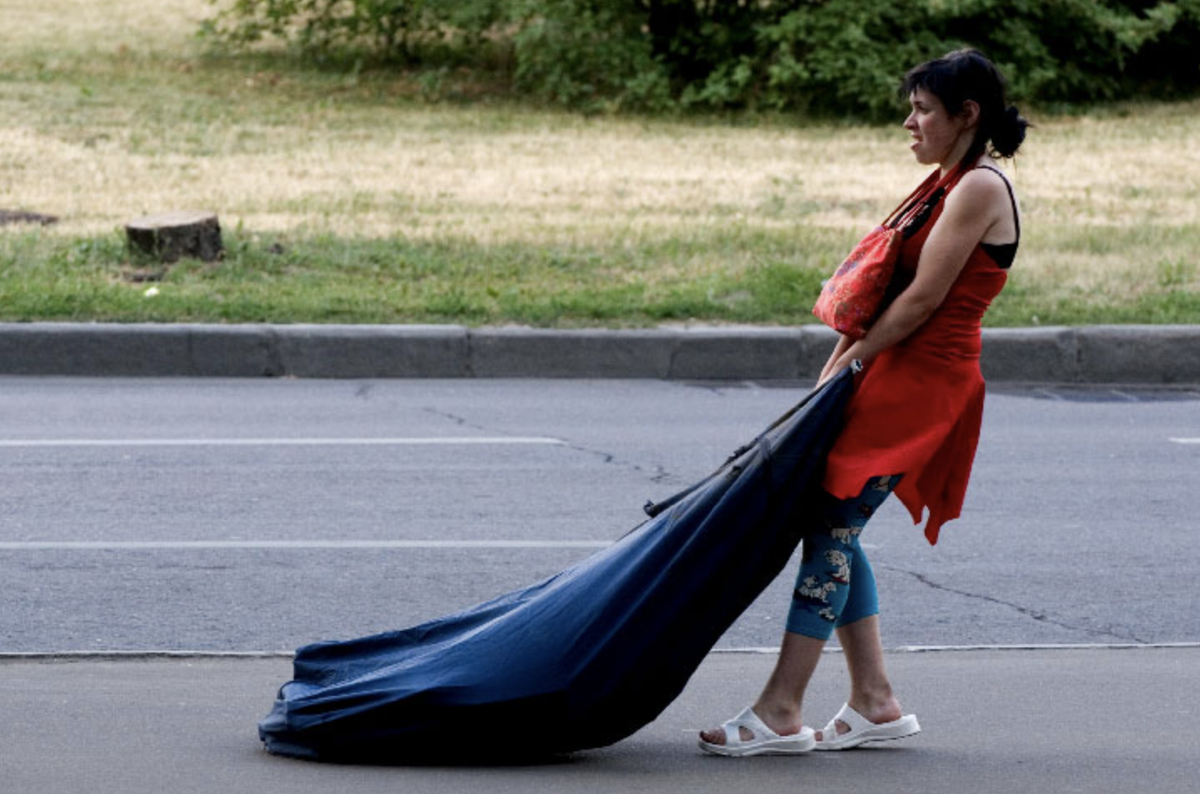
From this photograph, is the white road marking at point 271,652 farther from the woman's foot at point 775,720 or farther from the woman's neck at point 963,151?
the woman's neck at point 963,151

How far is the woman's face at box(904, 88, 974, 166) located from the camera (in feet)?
13.6

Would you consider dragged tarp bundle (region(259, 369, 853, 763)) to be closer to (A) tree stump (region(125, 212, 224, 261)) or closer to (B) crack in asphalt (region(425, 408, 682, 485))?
(B) crack in asphalt (region(425, 408, 682, 485))

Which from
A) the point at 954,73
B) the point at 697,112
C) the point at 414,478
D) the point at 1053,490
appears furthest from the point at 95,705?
the point at 697,112

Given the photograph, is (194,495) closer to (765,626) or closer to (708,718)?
(765,626)

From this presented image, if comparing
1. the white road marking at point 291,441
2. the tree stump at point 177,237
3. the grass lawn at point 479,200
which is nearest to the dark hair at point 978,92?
the white road marking at point 291,441

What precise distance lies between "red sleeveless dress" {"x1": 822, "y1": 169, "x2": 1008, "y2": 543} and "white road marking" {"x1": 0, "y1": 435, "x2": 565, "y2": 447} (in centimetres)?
477

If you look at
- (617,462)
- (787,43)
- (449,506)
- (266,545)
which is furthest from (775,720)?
(787,43)

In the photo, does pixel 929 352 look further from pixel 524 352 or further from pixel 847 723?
pixel 524 352

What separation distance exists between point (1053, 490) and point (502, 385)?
150 inches

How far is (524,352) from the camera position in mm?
11125

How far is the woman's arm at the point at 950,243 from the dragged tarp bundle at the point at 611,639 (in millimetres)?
201

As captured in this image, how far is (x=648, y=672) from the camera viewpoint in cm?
414

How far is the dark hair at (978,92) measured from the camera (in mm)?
4094

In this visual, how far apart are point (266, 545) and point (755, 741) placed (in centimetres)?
280
